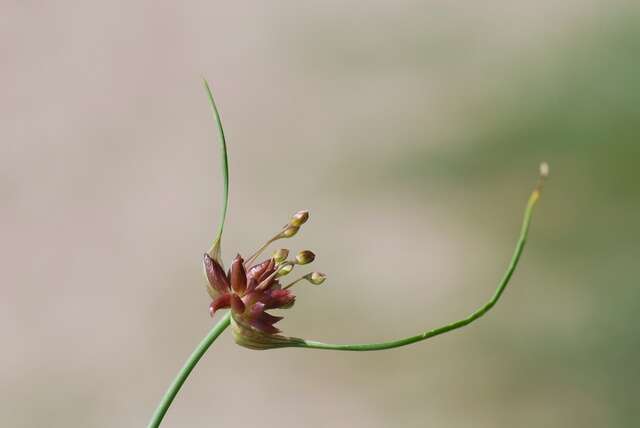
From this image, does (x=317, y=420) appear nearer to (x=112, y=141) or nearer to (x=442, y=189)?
(x=442, y=189)

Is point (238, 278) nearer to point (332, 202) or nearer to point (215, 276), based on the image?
point (215, 276)

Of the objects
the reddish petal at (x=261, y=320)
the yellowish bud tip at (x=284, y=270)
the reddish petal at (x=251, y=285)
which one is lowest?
the reddish petal at (x=261, y=320)

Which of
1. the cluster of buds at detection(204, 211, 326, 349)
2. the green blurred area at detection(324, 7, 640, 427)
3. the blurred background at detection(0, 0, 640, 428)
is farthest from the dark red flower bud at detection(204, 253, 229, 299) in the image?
the green blurred area at detection(324, 7, 640, 427)

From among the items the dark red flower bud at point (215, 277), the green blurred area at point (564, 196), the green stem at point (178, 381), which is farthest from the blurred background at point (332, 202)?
the green stem at point (178, 381)

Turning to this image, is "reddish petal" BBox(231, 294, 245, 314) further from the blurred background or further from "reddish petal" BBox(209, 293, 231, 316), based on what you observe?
the blurred background

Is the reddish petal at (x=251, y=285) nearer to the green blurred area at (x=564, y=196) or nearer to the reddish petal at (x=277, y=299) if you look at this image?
the reddish petal at (x=277, y=299)

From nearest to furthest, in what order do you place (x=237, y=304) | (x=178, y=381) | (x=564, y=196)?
(x=178, y=381) → (x=237, y=304) → (x=564, y=196)

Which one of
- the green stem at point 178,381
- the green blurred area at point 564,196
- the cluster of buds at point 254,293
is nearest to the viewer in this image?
the green stem at point 178,381

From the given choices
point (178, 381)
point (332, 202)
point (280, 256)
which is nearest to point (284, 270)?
point (280, 256)

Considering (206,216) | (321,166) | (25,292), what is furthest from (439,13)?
(25,292)
